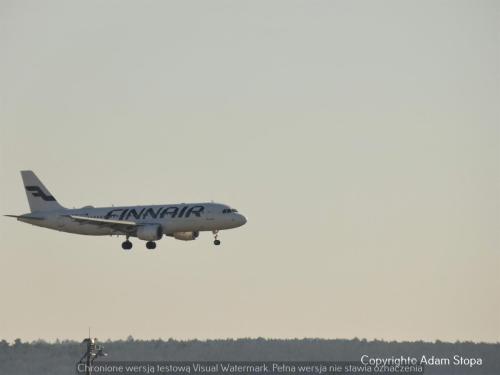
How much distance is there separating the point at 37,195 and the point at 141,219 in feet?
46.4

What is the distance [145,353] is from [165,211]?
19.5 meters

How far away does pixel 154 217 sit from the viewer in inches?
7082

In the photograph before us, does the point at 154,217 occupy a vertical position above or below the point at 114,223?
above

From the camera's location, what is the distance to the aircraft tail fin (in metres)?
189

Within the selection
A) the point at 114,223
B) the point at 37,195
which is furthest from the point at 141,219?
the point at 37,195

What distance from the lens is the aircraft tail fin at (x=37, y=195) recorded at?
18862 centimetres

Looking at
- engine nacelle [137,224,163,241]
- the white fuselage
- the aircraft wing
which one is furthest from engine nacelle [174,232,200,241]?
the aircraft wing

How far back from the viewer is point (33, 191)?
191000 millimetres

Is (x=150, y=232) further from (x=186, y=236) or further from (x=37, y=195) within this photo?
(x=37, y=195)

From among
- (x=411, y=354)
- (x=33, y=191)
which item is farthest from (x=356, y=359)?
(x=33, y=191)

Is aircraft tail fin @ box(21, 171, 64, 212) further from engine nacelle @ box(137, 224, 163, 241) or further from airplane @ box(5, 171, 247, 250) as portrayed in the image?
engine nacelle @ box(137, 224, 163, 241)

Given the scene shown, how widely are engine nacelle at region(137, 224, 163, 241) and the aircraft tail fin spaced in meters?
12.4

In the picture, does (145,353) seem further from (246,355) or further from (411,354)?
(411,354)

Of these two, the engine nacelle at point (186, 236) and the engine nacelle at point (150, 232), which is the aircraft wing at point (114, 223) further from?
the engine nacelle at point (186, 236)
